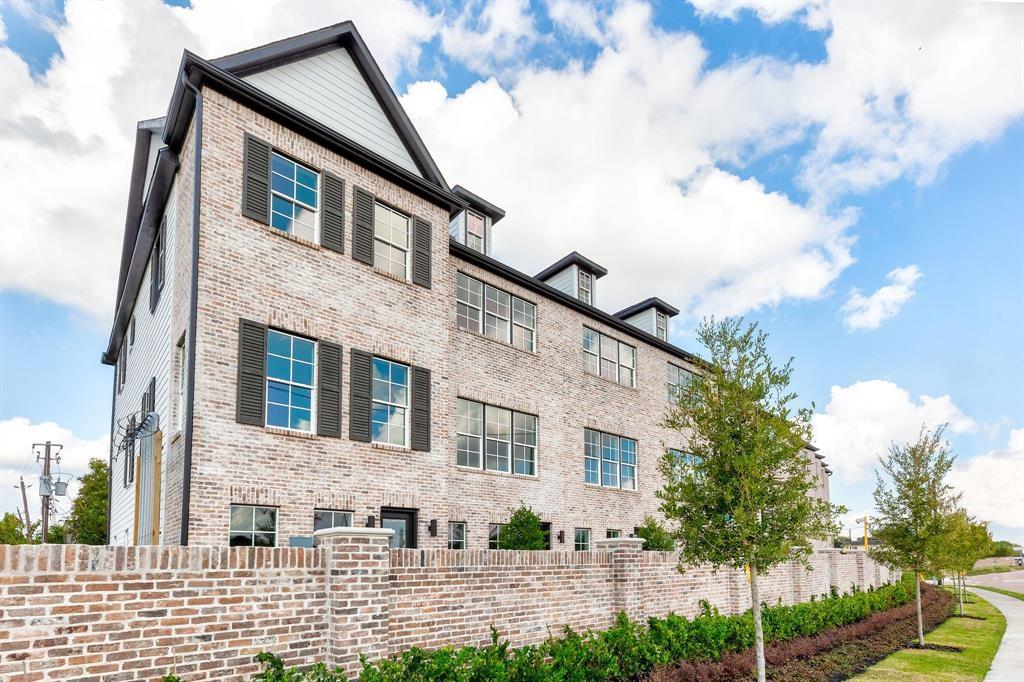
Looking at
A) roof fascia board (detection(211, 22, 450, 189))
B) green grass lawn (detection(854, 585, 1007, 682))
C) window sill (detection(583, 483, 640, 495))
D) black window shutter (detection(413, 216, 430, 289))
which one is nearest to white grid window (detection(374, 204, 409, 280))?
black window shutter (detection(413, 216, 430, 289))

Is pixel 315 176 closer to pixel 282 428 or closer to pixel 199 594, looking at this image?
pixel 282 428

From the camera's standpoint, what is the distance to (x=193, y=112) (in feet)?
44.9

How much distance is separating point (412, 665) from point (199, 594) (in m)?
2.62

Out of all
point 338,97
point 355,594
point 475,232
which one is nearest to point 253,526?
point 355,594

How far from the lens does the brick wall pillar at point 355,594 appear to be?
8.09 metres

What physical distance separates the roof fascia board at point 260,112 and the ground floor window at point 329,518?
737 centimetres

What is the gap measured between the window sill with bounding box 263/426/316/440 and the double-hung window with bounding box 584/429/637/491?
37.9 ft

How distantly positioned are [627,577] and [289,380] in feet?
23.8

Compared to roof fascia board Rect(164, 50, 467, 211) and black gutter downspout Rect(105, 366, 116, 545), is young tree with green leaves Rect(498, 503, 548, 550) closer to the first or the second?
roof fascia board Rect(164, 50, 467, 211)

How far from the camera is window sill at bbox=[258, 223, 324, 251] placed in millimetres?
13742

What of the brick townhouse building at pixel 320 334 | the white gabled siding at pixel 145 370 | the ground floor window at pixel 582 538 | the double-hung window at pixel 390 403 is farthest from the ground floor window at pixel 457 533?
the white gabled siding at pixel 145 370

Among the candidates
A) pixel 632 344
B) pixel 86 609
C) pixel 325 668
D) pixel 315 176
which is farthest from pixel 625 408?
pixel 86 609

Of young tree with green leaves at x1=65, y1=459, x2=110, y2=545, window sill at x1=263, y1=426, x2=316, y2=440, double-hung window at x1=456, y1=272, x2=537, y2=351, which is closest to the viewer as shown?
window sill at x1=263, y1=426, x2=316, y2=440

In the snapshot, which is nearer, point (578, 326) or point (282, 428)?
point (282, 428)
